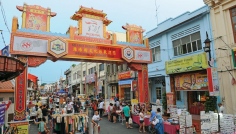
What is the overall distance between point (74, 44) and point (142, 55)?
19.5ft

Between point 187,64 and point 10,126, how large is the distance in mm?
13836

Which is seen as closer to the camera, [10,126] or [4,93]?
[10,126]

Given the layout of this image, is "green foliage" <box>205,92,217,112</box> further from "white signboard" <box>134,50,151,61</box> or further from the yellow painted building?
"white signboard" <box>134,50,151,61</box>

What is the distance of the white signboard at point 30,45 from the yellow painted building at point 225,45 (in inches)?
496

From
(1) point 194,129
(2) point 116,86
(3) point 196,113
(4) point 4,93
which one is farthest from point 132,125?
(2) point 116,86

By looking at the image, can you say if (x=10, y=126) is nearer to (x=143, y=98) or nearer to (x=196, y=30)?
(x=143, y=98)

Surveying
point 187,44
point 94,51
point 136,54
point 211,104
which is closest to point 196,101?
point 211,104

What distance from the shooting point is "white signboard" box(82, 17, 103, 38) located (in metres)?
13.6

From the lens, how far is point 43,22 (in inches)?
486

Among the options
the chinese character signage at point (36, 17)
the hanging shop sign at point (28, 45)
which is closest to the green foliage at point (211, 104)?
the hanging shop sign at point (28, 45)

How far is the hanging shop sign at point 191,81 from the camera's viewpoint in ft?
49.2

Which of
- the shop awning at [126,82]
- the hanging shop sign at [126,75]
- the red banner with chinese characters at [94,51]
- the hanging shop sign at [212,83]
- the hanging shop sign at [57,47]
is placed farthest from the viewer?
the shop awning at [126,82]

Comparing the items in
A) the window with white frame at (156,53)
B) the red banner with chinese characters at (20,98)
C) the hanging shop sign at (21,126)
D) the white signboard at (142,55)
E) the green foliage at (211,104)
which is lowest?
the hanging shop sign at (21,126)

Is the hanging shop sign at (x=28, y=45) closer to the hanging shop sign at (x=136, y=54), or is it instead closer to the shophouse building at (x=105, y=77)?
the hanging shop sign at (x=136, y=54)
